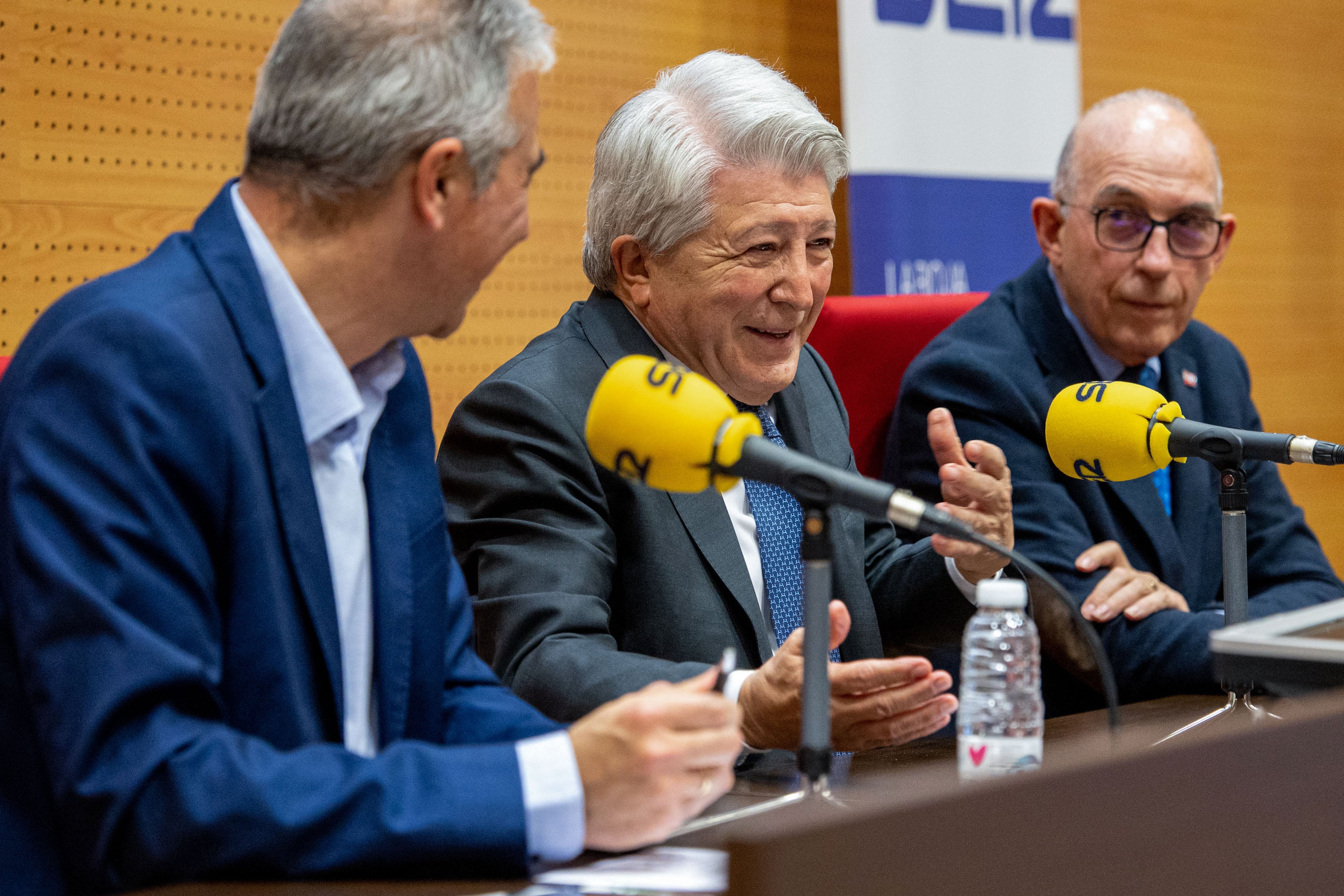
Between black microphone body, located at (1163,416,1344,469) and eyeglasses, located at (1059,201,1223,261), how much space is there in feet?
3.02

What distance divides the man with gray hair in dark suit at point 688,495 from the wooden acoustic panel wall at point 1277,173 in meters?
3.08

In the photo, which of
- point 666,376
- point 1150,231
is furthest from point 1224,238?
point 666,376

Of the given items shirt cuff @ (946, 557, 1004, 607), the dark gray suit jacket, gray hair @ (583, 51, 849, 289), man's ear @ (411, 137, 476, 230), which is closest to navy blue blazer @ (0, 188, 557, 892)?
man's ear @ (411, 137, 476, 230)

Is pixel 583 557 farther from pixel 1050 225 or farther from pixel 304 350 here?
pixel 1050 225

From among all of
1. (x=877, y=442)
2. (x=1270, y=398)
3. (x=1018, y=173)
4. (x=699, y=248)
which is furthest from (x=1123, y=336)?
(x=1270, y=398)

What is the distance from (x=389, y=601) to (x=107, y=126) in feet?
5.81

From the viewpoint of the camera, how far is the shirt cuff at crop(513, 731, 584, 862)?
103cm

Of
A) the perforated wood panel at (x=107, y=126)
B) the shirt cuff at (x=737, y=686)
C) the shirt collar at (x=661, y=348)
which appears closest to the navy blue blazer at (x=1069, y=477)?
the shirt collar at (x=661, y=348)

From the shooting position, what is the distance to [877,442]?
2504 millimetres

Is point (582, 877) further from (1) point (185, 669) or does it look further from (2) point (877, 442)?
(2) point (877, 442)

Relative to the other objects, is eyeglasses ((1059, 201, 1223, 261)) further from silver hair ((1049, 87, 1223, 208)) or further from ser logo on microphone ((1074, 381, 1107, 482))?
ser logo on microphone ((1074, 381, 1107, 482))

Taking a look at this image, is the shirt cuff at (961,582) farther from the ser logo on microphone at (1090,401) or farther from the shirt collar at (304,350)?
the shirt collar at (304,350)

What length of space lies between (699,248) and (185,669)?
3.48ft

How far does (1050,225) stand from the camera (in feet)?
8.61
